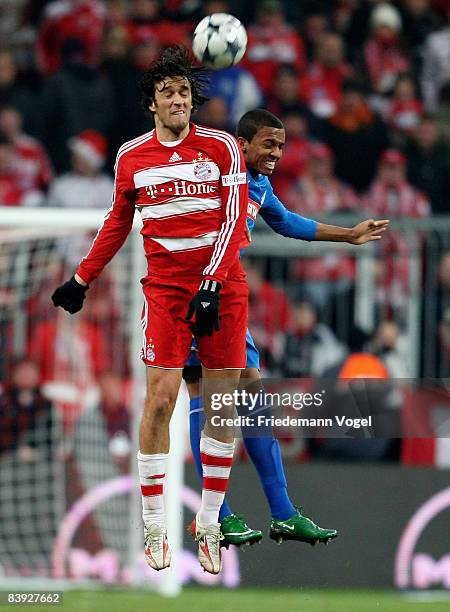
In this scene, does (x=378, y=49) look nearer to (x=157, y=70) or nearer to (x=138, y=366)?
(x=138, y=366)

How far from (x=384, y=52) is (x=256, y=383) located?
28.0 ft

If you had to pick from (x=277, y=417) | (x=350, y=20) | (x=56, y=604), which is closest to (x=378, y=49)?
Answer: (x=350, y=20)

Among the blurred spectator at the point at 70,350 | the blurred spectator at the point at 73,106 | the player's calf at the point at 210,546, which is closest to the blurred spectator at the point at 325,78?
the blurred spectator at the point at 73,106

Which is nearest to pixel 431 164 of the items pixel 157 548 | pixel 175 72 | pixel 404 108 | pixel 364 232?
pixel 404 108

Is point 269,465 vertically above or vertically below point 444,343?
below

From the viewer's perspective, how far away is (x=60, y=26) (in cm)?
1496

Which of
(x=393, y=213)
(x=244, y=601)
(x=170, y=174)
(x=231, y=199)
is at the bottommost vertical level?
(x=244, y=601)

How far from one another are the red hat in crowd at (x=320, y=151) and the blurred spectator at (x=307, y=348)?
246 cm

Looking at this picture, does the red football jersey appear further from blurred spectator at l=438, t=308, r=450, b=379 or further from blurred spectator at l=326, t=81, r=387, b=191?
blurred spectator at l=326, t=81, r=387, b=191

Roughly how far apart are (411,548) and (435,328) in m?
1.68

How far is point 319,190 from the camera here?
13453 mm

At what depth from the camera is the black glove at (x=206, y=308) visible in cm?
714

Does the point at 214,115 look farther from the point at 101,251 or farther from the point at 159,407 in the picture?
the point at 159,407

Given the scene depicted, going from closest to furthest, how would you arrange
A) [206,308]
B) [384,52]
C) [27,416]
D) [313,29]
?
1. [206,308]
2. [27,416]
3. [313,29]
4. [384,52]
